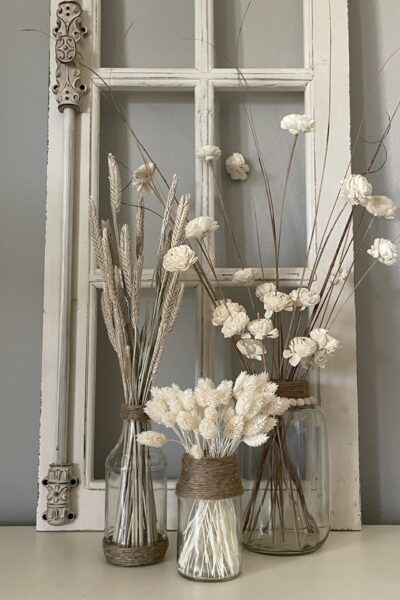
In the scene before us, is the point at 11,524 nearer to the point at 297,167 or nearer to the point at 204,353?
the point at 204,353

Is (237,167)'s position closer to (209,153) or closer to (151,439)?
(209,153)

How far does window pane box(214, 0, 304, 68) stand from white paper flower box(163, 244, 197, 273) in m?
0.56

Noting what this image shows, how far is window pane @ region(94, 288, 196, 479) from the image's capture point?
4.19 ft

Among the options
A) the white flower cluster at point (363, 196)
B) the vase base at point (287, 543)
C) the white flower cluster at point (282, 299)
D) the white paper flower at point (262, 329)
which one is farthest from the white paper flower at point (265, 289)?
the vase base at point (287, 543)

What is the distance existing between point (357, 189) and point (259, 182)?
32 centimetres

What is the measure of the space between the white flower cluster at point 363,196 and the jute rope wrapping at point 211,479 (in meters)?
0.48

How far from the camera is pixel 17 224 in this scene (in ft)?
4.36

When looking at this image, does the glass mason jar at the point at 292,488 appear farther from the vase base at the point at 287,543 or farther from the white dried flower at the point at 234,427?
the white dried flower at the point at 234,427

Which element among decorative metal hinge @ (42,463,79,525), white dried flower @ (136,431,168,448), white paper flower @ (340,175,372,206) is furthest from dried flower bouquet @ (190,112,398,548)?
decorative metal hinge @ (42,463,79,525)

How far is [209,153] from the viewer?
121 cm

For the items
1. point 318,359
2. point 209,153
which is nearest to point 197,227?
point 209,153

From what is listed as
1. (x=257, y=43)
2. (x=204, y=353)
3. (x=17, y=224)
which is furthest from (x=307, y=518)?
(x=257, y=43)

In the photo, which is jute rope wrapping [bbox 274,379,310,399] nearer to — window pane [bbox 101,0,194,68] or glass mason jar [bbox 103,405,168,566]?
glass mason jar [bbox 103,405,168,566]

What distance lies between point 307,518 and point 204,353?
357 millimetres
